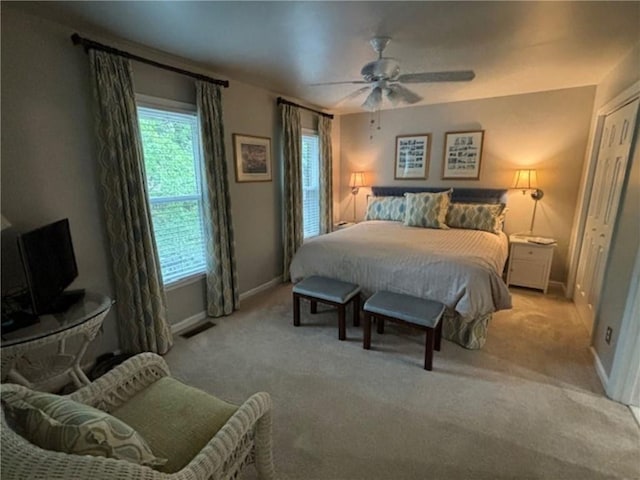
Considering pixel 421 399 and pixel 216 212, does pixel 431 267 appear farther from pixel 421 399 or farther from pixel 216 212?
pixel 216 212

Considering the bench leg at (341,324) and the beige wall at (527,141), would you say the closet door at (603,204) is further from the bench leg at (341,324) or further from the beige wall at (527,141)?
the bench leg at (341,324)

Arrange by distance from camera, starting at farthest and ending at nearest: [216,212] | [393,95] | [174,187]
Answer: [216,212] < [174,187] < [393,95]

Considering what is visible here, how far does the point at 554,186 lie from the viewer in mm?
4125

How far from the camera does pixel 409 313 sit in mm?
2502

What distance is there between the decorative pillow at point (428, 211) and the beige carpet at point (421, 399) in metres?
1.38

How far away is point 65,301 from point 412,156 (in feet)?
15.2

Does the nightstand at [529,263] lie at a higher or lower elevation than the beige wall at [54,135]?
lower

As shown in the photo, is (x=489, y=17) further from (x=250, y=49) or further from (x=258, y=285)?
(x=258, y=285)

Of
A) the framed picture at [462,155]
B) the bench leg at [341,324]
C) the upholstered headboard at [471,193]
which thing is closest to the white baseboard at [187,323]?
the bench leg at [341,324]

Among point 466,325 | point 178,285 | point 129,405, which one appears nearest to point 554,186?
point 466,325

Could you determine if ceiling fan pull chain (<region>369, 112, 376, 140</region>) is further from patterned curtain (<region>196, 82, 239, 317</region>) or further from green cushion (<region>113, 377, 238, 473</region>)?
green cushion (<region>113, 377, 238, 473</region>)

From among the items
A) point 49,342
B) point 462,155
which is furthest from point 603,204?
point 49,342

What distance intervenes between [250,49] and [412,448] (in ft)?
10.0

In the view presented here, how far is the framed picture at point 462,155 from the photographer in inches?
178
